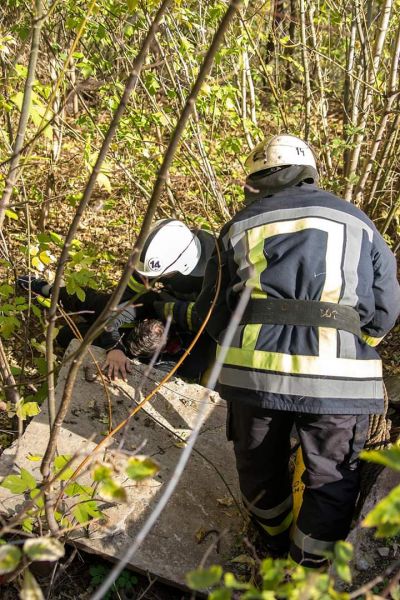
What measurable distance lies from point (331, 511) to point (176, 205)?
3329 mm

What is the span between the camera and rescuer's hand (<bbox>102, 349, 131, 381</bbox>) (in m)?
4.09

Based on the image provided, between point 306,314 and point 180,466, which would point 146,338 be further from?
point 180,466

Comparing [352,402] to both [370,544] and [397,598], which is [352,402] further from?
[397,598]

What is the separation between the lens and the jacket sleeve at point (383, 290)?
2.72 metres

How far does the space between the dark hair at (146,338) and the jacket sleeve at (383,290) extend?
5.89ft

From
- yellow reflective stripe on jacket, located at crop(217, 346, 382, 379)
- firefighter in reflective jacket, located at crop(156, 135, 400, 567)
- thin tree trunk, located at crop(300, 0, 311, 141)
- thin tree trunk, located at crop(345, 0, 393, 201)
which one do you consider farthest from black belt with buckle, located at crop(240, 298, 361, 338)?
thin tree trunk, located at crop(300, 0, 311, 141)

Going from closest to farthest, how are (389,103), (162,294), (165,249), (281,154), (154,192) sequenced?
(154,192) < (281,154) < (389,103) < (165,249) < (162,294)

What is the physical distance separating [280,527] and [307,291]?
4.12 ft

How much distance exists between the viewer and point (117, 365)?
13.5ft

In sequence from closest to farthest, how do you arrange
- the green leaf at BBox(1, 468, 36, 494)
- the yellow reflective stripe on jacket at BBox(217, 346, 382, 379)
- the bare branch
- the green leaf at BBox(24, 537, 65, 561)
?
the bare branch → the green leaf at BBox(24, 537, 65, 561) → the green leaf at BBox(1, 468, 36, 494) → the yellow reflective stripe on jacket at BBox(217, 346, 382, 379)

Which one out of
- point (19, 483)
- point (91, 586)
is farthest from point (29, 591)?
point (91, 586)

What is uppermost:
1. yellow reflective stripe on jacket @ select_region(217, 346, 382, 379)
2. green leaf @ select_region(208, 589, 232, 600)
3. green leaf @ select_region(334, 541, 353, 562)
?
green leaf @ select_region(334, 541, 353, 562)

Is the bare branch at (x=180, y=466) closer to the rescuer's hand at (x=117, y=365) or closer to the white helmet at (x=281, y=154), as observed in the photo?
the white helmet at (x=281, y=154)

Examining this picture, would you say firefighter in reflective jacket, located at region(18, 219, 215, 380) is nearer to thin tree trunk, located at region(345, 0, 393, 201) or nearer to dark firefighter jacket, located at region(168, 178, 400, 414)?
thin tree trunk, located at region(345, 0, 393, 201)
